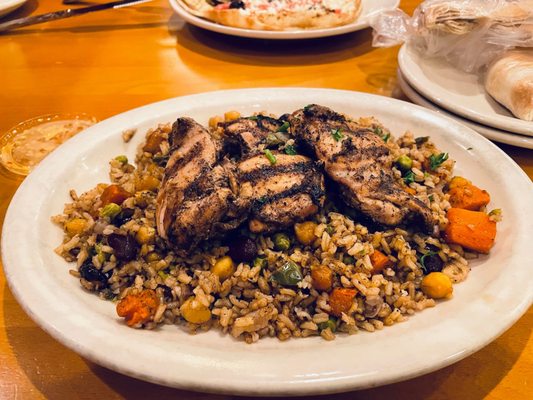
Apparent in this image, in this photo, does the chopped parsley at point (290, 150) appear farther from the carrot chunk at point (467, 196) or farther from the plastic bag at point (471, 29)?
the plastic bag at point (471, 29)

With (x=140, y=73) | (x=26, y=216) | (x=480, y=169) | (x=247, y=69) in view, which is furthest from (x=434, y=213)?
(x=140, y=73)

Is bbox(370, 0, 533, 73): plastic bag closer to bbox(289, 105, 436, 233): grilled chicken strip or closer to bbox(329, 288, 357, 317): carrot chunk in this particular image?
bbox(289, 105, 436, 233): grilled chicken strip

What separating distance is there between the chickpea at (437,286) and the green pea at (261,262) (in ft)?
2.17

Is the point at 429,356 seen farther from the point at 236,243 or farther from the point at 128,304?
the point at 128,304

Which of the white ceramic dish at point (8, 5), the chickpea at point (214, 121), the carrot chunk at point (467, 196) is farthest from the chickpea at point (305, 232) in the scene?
the white ceramic dish at point (8, 5)

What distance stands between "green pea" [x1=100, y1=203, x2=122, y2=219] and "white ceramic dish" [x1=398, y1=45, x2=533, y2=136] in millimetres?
2148

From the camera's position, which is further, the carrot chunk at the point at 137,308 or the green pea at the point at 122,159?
the green pea at the point at 122,159

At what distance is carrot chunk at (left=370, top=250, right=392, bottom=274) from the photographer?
81.7 inches

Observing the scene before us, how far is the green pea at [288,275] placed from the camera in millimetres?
1959

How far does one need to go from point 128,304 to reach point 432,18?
2.90 m

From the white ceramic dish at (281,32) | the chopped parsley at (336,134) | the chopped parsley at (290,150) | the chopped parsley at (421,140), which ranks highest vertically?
the chopped parsley at (336,134)

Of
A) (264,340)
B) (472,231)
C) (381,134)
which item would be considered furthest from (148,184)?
(472,231)

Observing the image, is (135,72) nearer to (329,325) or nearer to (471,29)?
(471,29)

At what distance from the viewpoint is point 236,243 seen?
2.08 meters
